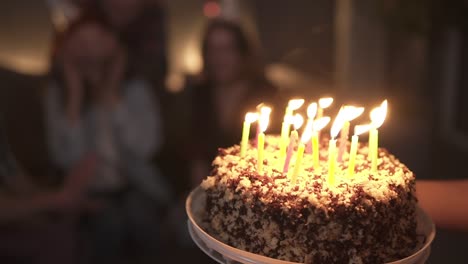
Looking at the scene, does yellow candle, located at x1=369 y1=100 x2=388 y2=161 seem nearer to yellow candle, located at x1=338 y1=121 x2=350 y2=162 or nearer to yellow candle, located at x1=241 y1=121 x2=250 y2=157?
yellow candle, located at x1=338 y1=121 x2=350 y2=162

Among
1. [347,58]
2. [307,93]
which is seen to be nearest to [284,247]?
[307,93]

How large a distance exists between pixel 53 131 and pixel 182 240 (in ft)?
2.60

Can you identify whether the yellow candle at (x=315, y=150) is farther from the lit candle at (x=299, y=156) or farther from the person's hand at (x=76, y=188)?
the person's hand at (x=76, y=188)

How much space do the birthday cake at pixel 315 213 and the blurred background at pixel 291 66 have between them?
1159 mm

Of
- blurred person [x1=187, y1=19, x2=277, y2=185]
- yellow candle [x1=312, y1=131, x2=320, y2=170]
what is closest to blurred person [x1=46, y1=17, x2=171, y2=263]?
blurred person [x1=187, y1=19, x2=277, y2=185]

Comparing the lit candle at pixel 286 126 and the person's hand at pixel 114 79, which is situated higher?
the lit candle at pixel 286 126

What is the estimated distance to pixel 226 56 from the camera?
2.16 meters

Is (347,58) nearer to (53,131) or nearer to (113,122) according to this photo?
(113,122)

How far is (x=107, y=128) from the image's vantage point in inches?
90.7

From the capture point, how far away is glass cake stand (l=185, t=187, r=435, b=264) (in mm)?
803

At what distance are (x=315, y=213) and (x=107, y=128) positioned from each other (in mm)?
1650

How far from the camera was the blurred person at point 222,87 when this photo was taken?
2055mm

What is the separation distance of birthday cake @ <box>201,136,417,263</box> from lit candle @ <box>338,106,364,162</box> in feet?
0.15

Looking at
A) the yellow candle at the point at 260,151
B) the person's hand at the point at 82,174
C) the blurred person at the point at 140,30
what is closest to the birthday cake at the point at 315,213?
the yellow candle at the point at 260,151
